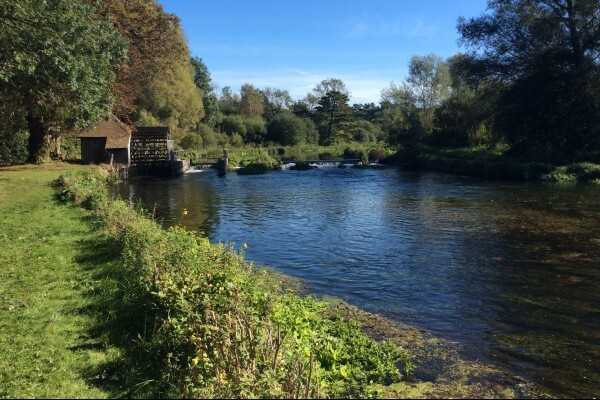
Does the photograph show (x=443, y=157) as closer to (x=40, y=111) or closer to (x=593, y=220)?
(x=593, y=220)

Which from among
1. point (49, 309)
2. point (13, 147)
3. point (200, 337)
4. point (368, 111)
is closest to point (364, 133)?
point (368, 111)

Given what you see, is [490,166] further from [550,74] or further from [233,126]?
[233,126]

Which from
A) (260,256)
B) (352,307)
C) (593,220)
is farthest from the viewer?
(593,220)

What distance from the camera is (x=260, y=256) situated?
47.9ft

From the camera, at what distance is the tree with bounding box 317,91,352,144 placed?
89750 millimetres

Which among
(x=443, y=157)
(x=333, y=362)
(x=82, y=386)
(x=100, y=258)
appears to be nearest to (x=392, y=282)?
(x=333, y=362)

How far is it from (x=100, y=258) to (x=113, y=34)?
766 inches

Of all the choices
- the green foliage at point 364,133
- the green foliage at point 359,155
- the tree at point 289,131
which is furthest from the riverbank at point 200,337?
the green foliage at point 364,133

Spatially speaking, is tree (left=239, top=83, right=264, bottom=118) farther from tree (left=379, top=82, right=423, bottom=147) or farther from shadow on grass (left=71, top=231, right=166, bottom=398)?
shadow on grass (left=71, top=231, right=166, bottom=398)

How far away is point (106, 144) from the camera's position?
129 ft

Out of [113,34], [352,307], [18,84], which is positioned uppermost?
[113,34]

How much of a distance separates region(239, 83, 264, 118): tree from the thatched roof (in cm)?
5298

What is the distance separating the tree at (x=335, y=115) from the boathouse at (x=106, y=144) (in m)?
52.4

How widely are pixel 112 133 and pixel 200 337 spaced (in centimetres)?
3864
